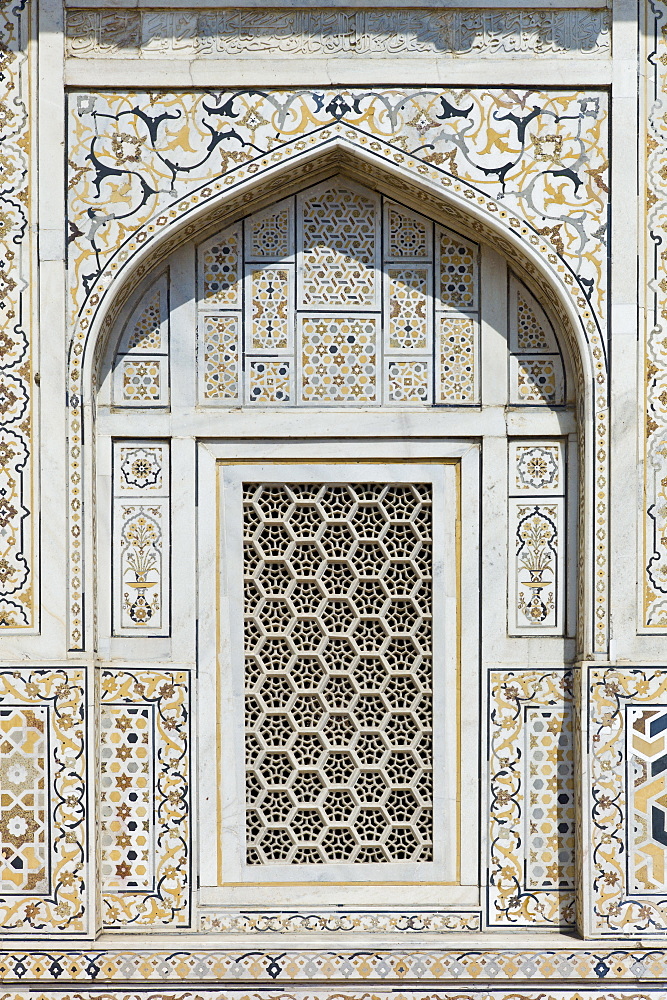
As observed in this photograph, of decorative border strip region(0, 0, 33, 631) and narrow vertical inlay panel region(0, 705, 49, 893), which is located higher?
decorative border strip region(0, 0, 33, 631)

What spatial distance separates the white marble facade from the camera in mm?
3662

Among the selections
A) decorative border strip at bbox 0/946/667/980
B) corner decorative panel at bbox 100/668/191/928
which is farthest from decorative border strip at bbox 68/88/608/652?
decorative border strip at bbox 0/946/667/980

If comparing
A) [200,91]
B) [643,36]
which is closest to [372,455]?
[200,91]

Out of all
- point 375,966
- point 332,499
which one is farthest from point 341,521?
point 375,966

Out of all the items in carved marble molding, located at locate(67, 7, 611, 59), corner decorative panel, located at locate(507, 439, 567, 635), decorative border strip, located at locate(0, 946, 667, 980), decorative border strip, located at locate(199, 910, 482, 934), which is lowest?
decorative border strip, located at locate(0, 946, 667, 980)

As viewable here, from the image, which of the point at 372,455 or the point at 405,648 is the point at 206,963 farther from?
the point at 372,455

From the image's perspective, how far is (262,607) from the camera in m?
3.86

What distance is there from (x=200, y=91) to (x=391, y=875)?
8.92 ft

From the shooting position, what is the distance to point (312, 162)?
3.70m

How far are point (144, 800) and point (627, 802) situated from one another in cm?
162

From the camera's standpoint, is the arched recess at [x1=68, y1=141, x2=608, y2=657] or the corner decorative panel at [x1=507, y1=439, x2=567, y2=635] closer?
the arched recess at [x1=68, y1=141, x2=608, y2=657]

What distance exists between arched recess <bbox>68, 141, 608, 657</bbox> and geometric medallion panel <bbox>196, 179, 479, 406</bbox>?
0.48 feet

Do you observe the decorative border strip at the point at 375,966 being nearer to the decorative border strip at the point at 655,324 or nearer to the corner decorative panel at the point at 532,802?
the corner decorative panel at the point at 532,802

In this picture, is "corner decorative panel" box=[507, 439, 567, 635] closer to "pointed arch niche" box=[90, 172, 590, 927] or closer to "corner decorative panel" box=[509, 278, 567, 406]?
"pointed arch niche" box=[90, 172, 590, 927]
